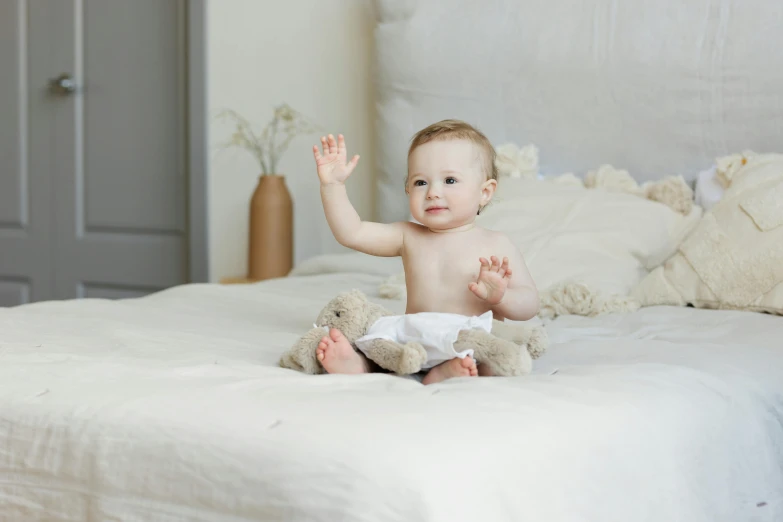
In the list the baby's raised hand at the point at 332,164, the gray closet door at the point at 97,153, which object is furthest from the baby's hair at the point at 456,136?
the gray closet door at the point at 97,153

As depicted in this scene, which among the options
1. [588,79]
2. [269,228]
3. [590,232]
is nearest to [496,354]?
[590,232]

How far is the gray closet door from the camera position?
340 centimetres

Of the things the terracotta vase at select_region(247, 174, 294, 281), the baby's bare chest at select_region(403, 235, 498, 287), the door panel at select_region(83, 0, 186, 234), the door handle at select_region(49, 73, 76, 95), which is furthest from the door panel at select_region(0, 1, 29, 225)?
the baby's bare chest at select_region(403, 235, 498, 287)

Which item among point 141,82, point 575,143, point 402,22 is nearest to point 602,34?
point 575,143

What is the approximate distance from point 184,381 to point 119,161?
2.64 metres

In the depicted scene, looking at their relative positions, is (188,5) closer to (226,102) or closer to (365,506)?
(226,102)

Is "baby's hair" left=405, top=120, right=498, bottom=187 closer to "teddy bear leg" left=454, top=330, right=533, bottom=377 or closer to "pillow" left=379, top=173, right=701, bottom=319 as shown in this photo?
"teddy bear leg" left=454, top=330, right=533, bottom=377

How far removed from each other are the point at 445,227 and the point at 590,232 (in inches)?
29.2

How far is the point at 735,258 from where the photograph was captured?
181 centimetres

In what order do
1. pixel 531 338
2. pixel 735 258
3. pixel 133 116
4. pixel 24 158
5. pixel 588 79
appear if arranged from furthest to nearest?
pixel 24 158 < pixel 133 116 < pixel 588 79 < pixel 735 258 < pixel 531 338

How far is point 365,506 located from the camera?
770 millimetres

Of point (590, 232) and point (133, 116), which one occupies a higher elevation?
point (133, 116)

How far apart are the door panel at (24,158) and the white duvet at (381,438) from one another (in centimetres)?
252

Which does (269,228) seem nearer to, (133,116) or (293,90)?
(293,90)
